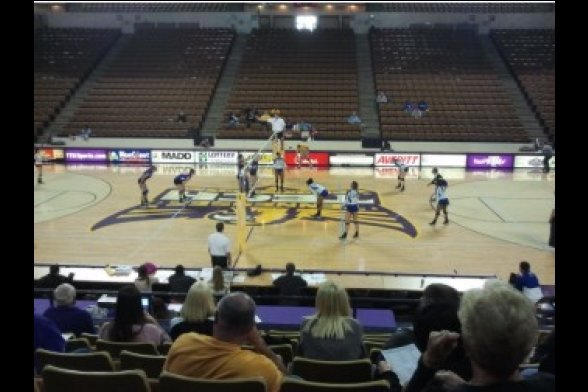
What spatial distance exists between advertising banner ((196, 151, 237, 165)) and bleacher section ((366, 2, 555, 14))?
61.6 feet

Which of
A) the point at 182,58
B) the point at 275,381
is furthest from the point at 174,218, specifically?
the point at 182,58

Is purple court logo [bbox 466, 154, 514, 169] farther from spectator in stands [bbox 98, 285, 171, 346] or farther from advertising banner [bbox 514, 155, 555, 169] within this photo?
spectator in stands [bbox 98, 285, 171, 346]

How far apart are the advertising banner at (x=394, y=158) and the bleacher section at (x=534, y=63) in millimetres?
8907

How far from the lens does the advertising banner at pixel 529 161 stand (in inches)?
1049

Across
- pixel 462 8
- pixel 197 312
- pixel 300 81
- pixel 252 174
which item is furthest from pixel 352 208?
pixel 462 8

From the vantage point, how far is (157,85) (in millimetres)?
36312

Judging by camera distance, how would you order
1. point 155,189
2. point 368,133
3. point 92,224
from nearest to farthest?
point 92,224 < point 155,189 < point 368,133

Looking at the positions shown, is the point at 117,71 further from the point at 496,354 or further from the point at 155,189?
the point at 496,354

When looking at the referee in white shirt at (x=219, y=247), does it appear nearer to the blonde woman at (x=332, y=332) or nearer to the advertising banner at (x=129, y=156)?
the blonde woman at (x=332, y=332)

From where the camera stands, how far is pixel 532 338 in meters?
2.29

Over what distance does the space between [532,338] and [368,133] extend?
29.7 meters

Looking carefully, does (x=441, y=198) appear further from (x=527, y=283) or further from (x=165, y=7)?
(x=165, y=7)

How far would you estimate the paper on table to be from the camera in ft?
12.5

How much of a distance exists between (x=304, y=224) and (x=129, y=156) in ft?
44.0
